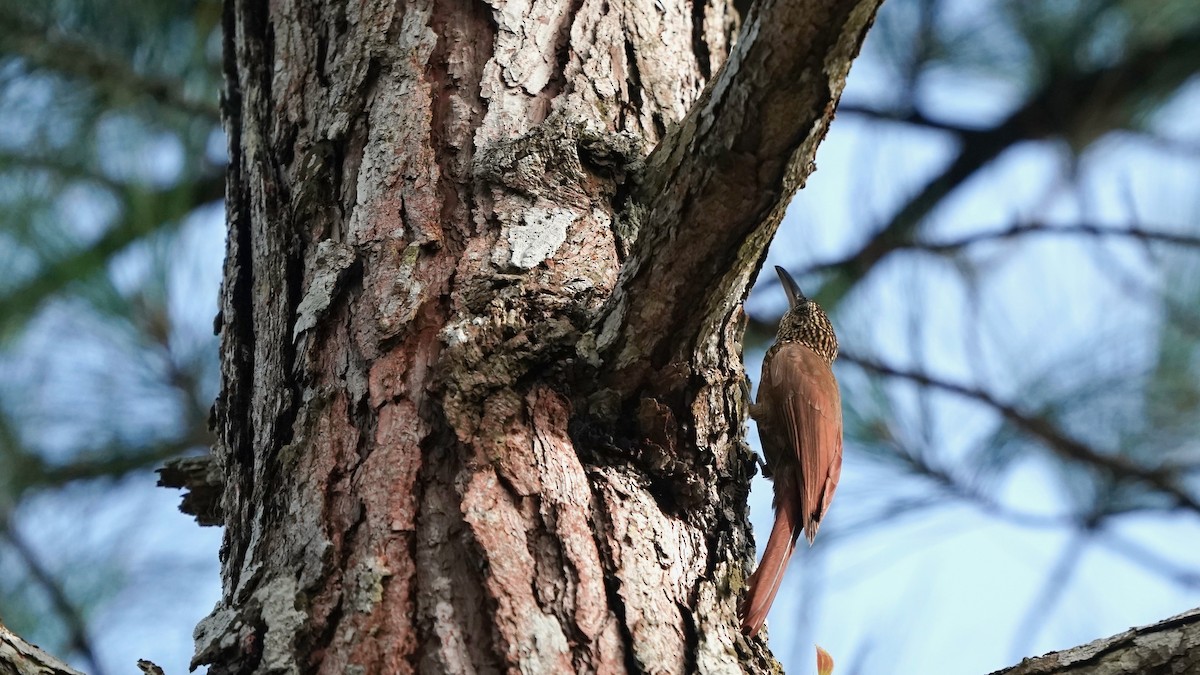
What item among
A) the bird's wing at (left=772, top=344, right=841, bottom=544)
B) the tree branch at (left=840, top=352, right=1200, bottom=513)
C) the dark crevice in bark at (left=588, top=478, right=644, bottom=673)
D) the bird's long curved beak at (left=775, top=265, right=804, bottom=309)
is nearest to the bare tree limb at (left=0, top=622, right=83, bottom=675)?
the dark crevice in bark at (left=588, top=478, right=644, bottom=673)

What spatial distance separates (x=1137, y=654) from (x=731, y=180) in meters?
0.74

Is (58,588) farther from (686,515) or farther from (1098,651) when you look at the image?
(1098,651)

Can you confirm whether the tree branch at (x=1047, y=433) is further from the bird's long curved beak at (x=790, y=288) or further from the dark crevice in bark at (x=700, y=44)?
the dark crevice in bark at (x=700, y=44)

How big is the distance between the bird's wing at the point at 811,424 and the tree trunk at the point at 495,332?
0.71 meters

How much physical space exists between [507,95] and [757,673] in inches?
38.8

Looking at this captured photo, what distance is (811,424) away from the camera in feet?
8.56

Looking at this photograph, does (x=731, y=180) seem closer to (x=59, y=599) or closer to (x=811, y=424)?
(x=811, y=424)

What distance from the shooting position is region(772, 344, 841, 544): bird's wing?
7.93 ft

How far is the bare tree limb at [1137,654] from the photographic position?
4.39ft

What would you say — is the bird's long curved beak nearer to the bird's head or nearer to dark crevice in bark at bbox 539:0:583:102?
the bird's head

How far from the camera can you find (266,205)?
186 centimetres

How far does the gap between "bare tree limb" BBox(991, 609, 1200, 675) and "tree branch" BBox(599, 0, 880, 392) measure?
596 mm

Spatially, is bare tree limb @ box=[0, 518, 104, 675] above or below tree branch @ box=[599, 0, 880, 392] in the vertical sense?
above

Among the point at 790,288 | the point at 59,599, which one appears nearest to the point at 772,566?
the point at 790,288
